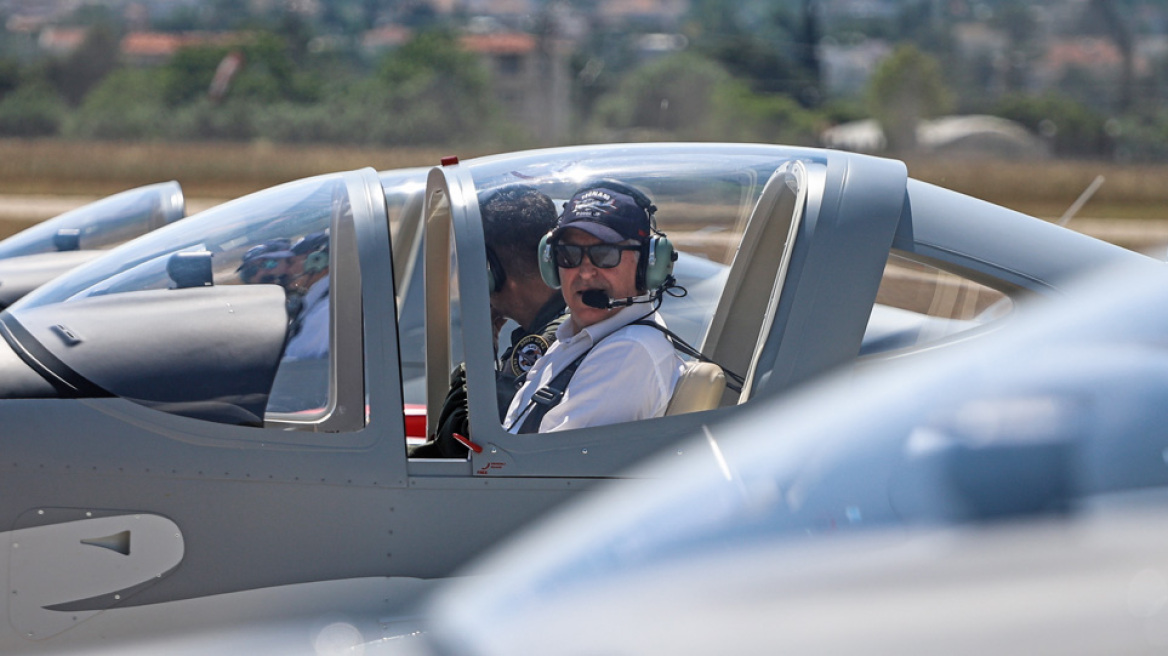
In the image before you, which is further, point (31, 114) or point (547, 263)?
point (31, 114)

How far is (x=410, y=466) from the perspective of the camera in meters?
2.63

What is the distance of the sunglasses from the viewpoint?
9.23ft

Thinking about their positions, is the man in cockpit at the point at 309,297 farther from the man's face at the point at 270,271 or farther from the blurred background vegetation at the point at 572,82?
the blurred background vegetation at the point at 572,82

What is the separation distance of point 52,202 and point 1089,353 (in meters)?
20.4

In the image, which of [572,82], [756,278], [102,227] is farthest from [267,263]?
[572,82]

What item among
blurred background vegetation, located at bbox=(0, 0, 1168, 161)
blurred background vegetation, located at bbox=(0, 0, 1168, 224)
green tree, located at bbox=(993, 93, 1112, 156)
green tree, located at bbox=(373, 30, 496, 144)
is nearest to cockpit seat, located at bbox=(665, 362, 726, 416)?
blurred background vegetation, located at bbox=(0, 0, 1168, 224)

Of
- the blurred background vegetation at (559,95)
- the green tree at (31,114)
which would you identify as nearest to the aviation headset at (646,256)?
the blurred background vegetation at (559,95)

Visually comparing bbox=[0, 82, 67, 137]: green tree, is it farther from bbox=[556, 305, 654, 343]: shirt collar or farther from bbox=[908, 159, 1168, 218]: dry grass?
bbox=[556, 305, 654, 343]: shirt collar

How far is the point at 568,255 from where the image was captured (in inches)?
111

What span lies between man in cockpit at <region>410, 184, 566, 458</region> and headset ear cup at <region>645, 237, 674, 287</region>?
230mm

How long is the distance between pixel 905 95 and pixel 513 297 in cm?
4720

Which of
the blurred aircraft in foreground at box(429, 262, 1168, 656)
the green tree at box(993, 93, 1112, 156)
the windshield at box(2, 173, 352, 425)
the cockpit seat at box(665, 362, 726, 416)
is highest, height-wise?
the blurred aircraft in foreground at box(429, 262, 1168, 656)

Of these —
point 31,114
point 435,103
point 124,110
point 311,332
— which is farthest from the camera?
point 124,110

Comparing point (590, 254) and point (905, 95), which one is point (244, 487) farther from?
point (905, 95)
